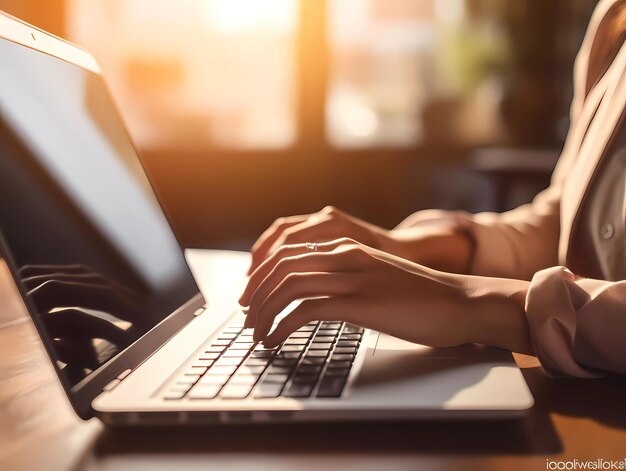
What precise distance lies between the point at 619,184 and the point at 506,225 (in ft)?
0.78

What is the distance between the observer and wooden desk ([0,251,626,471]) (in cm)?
41

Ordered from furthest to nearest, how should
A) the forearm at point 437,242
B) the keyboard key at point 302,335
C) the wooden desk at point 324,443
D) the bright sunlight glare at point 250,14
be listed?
the bright sunlight glare at point 250,14 < the forearm at point 437,242 < the keyboard key at point 302,335 < the wooden desk at point 324,443

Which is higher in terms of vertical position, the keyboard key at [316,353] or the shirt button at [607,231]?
the keyboard key at [316,353]

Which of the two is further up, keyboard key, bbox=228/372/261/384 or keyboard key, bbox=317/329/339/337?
keyboard key, bbox=228/372/261/384

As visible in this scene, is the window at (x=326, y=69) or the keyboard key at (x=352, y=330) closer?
the keyboard key at (x=352, y=330)

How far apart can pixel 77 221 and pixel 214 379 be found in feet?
0.65

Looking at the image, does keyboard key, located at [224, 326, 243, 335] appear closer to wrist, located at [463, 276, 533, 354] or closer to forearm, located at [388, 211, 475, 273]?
wrist, located at [463, 276, 533, 354]

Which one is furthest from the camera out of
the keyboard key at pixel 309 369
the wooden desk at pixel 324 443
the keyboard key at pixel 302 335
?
the keyboard key at pixel 302 335

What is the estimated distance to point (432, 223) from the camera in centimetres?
104

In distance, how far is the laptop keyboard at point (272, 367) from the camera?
47 cm

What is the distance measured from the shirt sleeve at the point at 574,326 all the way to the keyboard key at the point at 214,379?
9.7 inches

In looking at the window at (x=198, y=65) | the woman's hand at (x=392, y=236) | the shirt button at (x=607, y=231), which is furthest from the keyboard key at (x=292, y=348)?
the window at (x=198, y=65)

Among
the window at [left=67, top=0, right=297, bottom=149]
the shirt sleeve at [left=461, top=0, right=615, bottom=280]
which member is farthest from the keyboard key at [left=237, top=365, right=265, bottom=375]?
the window at [left=67, top=0, right=297, bottom=149]

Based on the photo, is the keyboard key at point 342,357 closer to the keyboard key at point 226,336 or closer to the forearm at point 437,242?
the keyboard key at point 226,336
